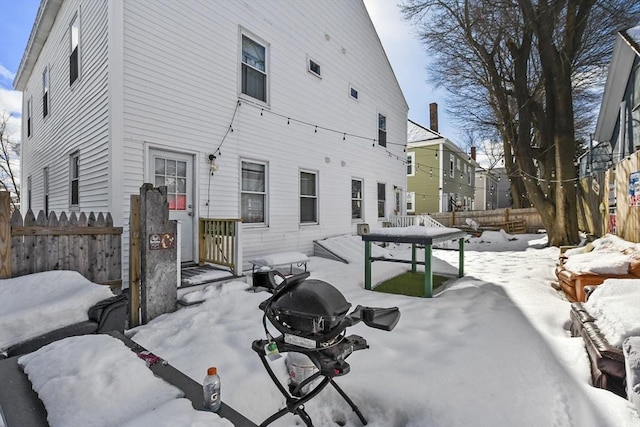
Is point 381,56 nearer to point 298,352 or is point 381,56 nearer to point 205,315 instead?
point 205,315

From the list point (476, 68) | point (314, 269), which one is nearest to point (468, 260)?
point (314, 269)

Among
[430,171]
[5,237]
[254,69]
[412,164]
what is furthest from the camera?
[412,164]

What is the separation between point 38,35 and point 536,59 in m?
18.1

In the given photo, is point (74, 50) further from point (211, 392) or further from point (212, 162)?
point (211, 392)

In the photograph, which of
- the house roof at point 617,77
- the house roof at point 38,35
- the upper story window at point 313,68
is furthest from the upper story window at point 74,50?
the house roof at point 617,77

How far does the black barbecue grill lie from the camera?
1.37m

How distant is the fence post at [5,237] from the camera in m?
3.17

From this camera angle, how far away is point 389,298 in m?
4.35

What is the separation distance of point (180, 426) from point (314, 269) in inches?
209

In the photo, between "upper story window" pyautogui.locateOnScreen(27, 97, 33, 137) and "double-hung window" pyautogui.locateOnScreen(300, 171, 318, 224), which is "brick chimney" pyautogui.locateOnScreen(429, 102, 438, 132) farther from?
"upper story window" pyautogui.locateOnScreen(27, 97, 33, 137)

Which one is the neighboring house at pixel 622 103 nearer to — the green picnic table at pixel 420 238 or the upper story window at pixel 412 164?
the green picnic table at pixel 420 238

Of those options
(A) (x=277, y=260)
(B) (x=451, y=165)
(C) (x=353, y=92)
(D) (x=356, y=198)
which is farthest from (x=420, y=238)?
(B) (x=451, y=165)

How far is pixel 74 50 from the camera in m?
6.34

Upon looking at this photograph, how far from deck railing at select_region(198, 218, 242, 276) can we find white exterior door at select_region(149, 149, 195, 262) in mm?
215
